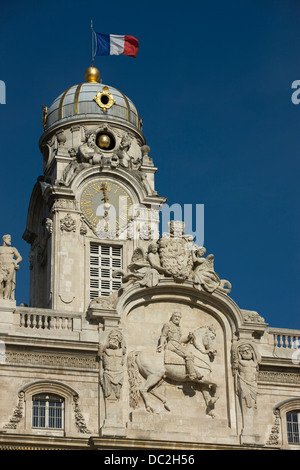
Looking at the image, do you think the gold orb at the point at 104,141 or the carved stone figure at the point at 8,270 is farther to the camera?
the gold orb at the point at 104,141

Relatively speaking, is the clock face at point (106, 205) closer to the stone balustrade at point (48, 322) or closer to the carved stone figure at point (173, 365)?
the carved stone figure at point (173, 365)

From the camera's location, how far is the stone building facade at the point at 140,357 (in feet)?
170

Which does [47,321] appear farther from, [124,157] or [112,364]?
[124,157]

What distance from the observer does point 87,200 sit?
203ft

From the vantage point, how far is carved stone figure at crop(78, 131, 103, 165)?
204ft

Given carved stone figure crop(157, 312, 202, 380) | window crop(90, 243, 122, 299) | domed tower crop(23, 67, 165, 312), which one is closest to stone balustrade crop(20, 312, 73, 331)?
carved stone figure crop(157, 312, 202, 380)

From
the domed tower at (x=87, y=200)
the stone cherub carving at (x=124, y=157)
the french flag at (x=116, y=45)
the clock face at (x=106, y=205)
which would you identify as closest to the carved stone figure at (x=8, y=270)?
the domed tower at (x=87, y=200)

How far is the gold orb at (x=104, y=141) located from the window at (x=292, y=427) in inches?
621

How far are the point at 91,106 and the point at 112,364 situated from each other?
16.2 meters

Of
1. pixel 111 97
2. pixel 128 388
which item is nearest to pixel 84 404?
pixel 128 388

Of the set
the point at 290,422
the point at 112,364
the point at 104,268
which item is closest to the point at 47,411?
the point at 112,364

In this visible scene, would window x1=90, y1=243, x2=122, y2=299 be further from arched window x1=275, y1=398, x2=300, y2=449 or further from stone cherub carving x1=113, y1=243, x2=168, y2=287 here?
arched window x1=275, y1=398, x2=300, y2=449

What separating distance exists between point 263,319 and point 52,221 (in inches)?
442

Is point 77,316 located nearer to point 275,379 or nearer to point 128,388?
point 128,388
